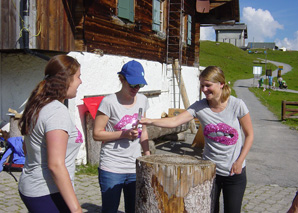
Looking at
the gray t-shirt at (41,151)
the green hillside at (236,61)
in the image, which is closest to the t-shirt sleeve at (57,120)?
the gray t-shirt at (41,151)

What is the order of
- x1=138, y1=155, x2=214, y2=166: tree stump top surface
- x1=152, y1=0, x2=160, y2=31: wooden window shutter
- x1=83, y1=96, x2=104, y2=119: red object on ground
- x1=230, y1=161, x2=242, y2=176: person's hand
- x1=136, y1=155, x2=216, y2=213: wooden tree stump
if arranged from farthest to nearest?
1. x1=152, y1=0, x2=160, y2=31: wooden window shutter
2. x1=83, y1=96, x2=104, y2=119: red object on ground
3. x1=230, y1=161, x2=242, y2=176: person's hand
4. x1=138, y1=155, x2=214, y2=166: tree stump top surface
5. x1=136, y1=155, x2=216, y2=213: wooden tree stump

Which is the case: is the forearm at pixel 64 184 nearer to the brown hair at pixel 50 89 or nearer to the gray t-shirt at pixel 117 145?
the brown hair at pixel 50 89

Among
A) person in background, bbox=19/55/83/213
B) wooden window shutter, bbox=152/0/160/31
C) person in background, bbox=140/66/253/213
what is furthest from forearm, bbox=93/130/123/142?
wooden window shutter, bbox=152/0/160/31

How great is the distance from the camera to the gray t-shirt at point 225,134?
124 inches

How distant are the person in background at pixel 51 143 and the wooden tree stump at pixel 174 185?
0.78m

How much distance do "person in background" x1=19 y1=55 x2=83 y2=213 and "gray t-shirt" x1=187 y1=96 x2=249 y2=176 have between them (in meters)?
1.34

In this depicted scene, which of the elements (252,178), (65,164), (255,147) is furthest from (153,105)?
(65,164)

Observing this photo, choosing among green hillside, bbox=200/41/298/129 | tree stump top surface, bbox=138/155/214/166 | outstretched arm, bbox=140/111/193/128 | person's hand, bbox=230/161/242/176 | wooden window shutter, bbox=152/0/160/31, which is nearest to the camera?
tree stump top surface, bbox=138/155/214/166

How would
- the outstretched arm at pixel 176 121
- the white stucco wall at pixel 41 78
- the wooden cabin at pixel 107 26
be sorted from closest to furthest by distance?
the outstretched arm at pixel 176 121
the wooden cabin at pixel 107 26
the white stucco wall at pixel 41 78

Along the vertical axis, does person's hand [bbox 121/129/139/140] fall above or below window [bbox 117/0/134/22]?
below

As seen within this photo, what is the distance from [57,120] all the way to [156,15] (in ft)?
34.4

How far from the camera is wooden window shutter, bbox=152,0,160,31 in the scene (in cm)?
1174

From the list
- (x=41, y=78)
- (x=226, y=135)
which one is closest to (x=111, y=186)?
(x=226, y=135)

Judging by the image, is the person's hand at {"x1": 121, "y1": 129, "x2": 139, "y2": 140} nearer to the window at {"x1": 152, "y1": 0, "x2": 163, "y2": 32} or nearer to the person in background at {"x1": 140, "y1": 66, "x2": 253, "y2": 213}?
the person in background at {"x1": 140, "y1": 66, "x2": 253, "y2": 213}
